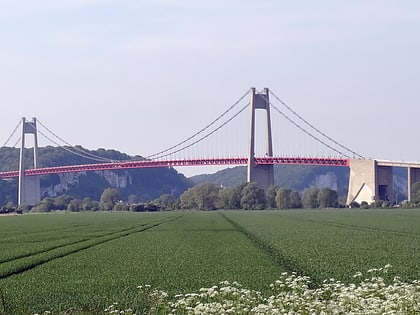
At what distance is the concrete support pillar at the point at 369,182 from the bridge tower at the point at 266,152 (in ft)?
39.0

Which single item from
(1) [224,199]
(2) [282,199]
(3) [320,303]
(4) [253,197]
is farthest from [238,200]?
(3) [320,303]

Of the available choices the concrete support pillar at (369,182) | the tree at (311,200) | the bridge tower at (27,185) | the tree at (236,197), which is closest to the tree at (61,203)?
the bridge tower at (27,185)

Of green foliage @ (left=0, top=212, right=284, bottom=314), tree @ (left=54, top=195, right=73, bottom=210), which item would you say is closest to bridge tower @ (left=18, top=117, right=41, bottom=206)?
tree @ (left=54, top=195, right=73, bottom=210)

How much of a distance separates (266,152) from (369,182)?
1469cm

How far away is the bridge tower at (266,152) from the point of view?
111 metres

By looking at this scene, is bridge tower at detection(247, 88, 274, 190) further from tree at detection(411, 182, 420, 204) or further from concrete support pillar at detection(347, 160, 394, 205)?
tree at detection(411, 182, 420, 204)

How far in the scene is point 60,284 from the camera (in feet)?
72.3

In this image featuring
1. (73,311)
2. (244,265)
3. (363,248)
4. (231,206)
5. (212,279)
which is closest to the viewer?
(73,311)

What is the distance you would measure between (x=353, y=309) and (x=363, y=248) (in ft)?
78.1

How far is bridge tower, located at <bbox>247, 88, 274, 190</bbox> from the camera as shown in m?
111

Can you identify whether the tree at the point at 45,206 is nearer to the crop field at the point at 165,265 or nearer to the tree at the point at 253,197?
the tree at the point at 253,197

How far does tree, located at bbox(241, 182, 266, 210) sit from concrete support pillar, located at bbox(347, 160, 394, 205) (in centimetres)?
1312

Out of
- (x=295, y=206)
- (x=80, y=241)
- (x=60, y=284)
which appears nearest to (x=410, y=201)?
(x=295, y=206)

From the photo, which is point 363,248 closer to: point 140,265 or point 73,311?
point 140,265
